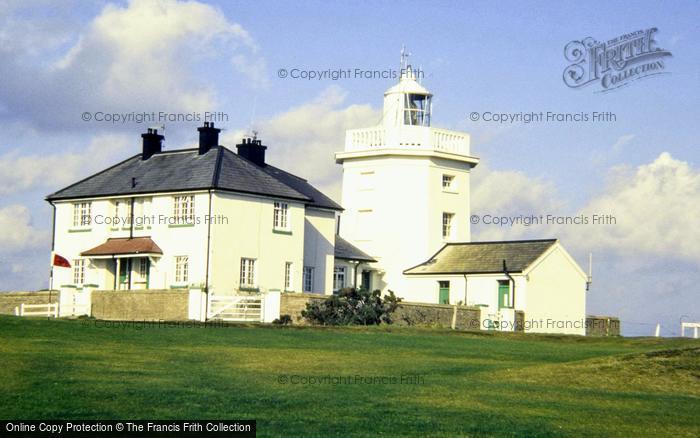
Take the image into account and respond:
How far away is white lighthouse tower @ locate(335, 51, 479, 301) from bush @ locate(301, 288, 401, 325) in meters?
11.1

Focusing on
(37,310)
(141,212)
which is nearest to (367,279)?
(141,212)

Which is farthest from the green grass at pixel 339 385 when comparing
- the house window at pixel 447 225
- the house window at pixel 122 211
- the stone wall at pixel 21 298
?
the house window at pixel 447 225

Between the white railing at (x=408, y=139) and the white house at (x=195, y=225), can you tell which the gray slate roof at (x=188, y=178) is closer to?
the white house at (x=195, y=225)

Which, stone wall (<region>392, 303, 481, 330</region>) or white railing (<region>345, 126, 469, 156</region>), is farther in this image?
white railing (<region>345, 126, 469, 156</region>)

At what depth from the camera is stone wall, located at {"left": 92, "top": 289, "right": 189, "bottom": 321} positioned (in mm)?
44125

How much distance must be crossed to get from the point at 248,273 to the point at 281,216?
3.12 m

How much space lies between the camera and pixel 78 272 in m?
52.2

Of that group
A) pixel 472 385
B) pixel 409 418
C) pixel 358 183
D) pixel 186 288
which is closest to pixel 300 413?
pixel 409 418

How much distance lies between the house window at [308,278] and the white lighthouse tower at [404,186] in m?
4.85

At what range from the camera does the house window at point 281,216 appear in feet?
166

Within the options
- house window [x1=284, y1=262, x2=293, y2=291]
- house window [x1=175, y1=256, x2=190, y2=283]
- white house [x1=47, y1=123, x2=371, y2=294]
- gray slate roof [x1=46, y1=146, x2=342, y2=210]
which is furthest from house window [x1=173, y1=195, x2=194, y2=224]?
house window [x1=284, y1=262, x2=293, y2=291]

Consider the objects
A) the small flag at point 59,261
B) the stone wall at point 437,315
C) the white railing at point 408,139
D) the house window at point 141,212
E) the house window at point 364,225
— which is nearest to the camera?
the stone wall at point 437,315

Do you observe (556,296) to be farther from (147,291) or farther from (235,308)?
(147,291)

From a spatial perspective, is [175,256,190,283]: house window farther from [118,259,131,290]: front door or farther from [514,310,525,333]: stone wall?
[514,310,525,333]: stone wall
